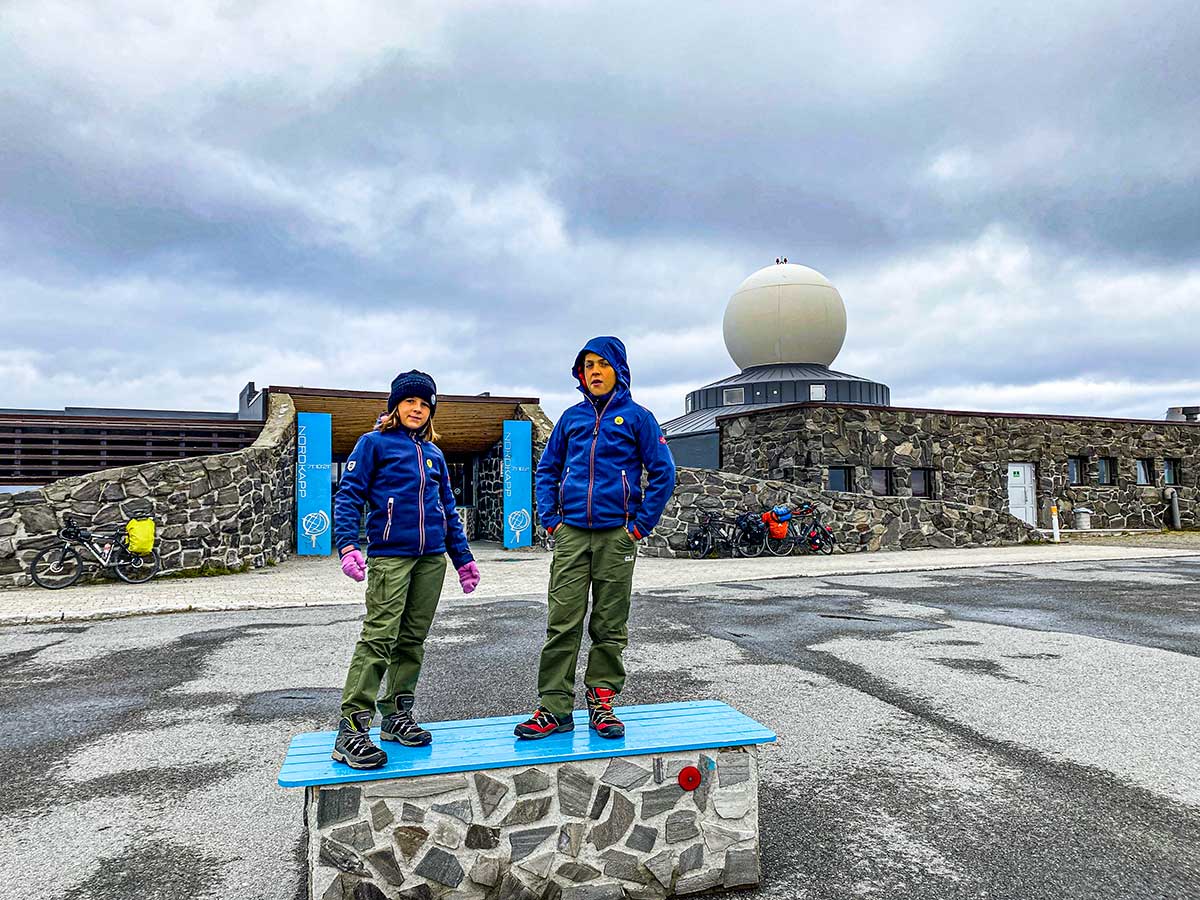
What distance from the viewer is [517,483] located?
67.9 ft

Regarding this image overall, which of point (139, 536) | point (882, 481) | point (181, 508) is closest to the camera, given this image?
point (139, 536)

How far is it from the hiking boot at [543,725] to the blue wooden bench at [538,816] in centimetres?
4

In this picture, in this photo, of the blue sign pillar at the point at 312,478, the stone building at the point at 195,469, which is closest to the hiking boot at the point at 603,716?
the stone building at the point at 195,469

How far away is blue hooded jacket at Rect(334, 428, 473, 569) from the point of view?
3467mm

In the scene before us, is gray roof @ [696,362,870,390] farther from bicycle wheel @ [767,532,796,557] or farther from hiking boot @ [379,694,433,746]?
hiking boot @ [379,694,433,746]

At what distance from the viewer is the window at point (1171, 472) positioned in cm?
2688

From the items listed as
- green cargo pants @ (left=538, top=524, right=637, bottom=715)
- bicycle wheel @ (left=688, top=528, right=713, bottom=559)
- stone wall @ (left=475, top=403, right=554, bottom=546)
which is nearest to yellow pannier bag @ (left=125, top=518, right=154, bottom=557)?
stone wall @ (left=475, top=403, right=554, bottom=546)

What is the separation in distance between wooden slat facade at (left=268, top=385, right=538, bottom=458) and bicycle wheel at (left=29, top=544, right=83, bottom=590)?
673 cm

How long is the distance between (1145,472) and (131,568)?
28508 millimetres

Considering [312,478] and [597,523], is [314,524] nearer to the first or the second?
[312,478]

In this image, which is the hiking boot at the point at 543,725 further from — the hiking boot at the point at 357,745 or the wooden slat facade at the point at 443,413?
the wooden slat facade at the point at 443,413

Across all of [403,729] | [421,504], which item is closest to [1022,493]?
[421,504]

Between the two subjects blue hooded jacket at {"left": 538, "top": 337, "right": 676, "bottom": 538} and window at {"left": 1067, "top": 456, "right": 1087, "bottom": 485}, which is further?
window at {"left": 1067, "top": 456, "right": 1087, "bottom": 485}

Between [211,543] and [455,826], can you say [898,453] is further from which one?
[455,826]
